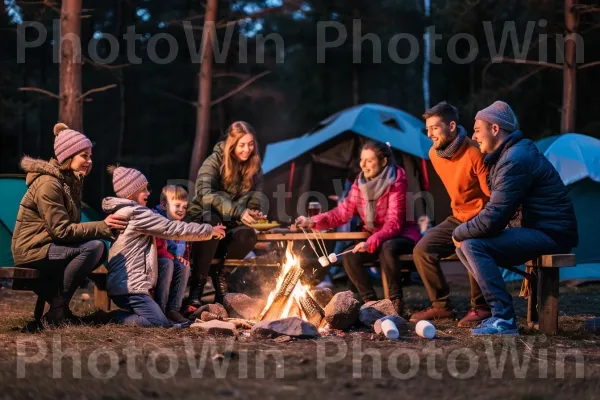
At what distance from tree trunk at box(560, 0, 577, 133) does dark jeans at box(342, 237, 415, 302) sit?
7196 mm

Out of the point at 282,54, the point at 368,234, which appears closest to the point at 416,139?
the point at 368,234

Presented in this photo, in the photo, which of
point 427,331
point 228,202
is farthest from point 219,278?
point 427,331

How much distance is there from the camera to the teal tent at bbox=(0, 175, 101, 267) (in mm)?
8672

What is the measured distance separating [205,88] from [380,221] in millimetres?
8476

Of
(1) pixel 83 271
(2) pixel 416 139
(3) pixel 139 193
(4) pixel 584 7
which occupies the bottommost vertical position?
(1) pixel 83 271

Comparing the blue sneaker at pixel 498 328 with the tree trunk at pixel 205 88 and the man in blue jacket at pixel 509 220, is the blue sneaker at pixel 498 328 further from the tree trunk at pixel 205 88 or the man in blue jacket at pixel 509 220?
the tree trunk at pixel 205 88

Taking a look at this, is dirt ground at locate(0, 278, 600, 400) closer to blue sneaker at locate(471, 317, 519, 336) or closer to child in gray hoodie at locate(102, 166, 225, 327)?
blue sneaker at locate(471, 317, 519, 336)

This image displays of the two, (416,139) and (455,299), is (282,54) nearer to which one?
(416,139)

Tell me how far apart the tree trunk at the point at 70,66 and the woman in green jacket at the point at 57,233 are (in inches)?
163

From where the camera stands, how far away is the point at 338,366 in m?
4.27

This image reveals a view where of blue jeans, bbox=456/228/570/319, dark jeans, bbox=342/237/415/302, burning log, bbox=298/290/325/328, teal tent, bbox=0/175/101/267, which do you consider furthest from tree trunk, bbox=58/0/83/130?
blue jeans, bbox=456/228/570/319

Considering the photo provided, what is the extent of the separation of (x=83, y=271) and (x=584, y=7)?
9.71 m

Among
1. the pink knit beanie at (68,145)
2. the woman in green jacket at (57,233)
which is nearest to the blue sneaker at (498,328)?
the woman in green jacket at (57,233)

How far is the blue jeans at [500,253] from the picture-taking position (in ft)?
18.9
